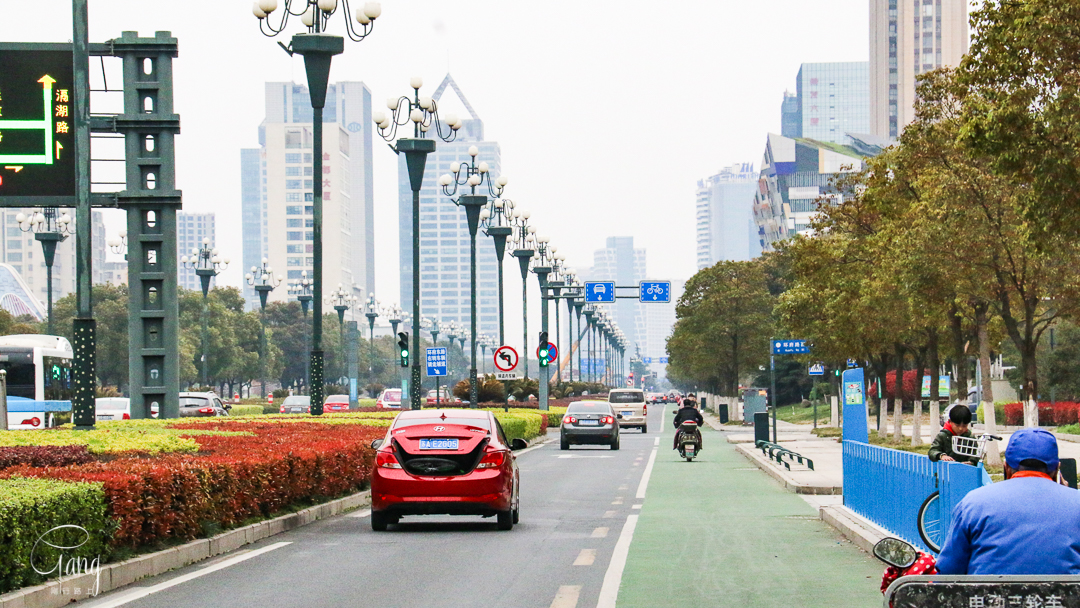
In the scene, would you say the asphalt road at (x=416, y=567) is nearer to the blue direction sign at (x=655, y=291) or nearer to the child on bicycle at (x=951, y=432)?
the child on bicycle at (x=951, y=432)

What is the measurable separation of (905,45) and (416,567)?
190 meters

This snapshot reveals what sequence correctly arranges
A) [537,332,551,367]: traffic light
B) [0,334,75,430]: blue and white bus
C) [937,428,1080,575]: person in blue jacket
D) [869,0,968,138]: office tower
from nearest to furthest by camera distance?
[937,428,1080,575]: person in blue jacket → [0,334,75,430]: blue and white bus → [537,332,551,367]: traffic light → [869,0,968,138]: office tower

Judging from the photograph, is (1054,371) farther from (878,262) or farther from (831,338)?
(878,262)

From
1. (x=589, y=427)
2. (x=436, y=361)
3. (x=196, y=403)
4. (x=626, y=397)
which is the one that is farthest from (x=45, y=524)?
(x=626, y=397)

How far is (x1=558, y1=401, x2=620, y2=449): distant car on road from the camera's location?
42.2 meters

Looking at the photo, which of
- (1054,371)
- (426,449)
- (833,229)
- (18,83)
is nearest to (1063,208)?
(426,449)

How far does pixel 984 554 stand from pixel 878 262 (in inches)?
1310

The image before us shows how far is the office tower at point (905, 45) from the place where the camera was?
625 feet

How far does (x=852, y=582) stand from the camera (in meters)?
11.8

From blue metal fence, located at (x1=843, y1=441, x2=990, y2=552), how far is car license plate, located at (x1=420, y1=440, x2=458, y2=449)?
4.64 meters

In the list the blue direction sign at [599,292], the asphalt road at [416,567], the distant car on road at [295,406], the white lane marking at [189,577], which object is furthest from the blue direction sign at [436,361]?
the distant car on road at [295,406]

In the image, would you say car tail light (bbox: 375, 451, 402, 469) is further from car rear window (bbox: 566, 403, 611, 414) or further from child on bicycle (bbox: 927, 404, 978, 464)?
car rear window (bbox: 566, 403, 611, 414)

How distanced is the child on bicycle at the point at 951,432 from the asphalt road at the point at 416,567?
3.00 m

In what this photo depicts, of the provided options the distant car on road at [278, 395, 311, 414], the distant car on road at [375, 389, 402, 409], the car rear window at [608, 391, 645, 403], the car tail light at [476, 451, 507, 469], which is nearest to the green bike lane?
the car tail light at [476, 451, 507, 469]
